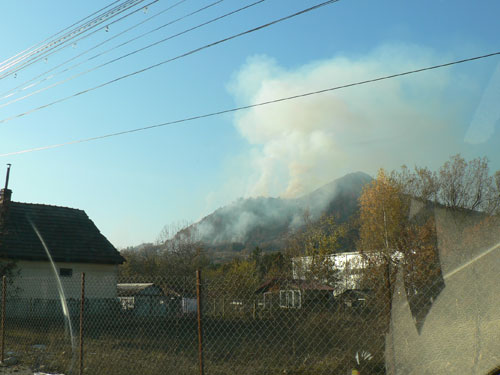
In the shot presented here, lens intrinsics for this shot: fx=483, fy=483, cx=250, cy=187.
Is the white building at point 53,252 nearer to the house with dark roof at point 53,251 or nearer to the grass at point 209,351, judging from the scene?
the house with dark roof at point 53,251

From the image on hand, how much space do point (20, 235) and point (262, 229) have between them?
160 metres

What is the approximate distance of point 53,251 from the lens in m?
21.9

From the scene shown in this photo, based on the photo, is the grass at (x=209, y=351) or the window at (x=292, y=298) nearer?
the grass at (x=209, y=351)

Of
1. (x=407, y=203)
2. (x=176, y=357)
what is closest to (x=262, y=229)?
(x=407, y=203)

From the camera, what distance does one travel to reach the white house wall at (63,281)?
20250 mm

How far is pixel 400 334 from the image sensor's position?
532cm

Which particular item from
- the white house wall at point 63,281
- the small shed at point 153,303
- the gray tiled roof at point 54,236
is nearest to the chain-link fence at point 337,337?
the small shed at point 153,303

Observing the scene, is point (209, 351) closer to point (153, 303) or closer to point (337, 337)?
point (337, 337)

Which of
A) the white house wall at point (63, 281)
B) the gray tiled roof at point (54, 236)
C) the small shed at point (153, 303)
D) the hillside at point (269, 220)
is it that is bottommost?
the small shed at point (153, 303)

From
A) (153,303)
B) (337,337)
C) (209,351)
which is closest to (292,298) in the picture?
(337,337)

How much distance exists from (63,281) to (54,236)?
2.86 metres

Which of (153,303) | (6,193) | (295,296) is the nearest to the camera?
(295,296)

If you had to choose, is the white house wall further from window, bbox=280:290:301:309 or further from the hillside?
the hillside

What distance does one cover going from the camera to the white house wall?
20.2m
